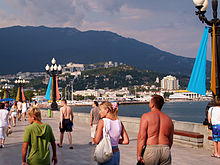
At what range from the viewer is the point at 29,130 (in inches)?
186

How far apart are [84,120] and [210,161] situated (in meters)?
14.3

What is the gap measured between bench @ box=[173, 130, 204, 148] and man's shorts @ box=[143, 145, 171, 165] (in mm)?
5858

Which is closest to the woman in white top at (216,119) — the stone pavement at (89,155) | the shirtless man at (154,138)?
the stone pavement at (89,155)

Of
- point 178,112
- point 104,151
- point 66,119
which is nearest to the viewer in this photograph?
point 104,151

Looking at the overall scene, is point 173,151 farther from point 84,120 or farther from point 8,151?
point 84,120

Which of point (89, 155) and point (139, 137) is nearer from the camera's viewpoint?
point (139, 137)

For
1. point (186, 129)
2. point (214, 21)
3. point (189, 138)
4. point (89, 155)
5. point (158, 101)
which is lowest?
point (89, 155)

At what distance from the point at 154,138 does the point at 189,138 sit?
6.40 m

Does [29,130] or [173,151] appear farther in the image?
[173,151]

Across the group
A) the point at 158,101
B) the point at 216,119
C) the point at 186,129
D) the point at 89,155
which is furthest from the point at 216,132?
the point at 158,101

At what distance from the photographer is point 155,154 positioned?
15.3ft

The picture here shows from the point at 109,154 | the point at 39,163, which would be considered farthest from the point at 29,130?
the point at 109,154

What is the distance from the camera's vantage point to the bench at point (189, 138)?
406 inches

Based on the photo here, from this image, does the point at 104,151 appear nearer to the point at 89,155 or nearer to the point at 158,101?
the point at 158,101
